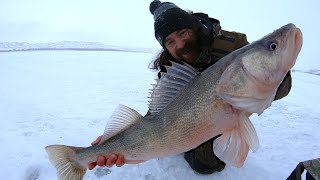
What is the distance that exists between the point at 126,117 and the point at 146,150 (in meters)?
0.28

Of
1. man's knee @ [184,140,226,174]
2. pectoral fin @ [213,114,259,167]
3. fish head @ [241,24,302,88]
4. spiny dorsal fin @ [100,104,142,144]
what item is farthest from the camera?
man's knee @ [184,140,226,174]

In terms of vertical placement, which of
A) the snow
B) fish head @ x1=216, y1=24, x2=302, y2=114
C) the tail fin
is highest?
fish head @ x1=216, y1=24, x2=302, y2=114

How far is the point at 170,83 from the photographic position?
2051 millimetres

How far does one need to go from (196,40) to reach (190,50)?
104 millimetres

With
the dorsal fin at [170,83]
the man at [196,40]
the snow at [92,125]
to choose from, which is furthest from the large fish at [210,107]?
the snow at [92,125]

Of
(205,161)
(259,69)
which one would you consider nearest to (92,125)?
(205,161)

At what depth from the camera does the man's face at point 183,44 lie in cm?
292

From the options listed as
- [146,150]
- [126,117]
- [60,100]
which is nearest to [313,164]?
[146,150]

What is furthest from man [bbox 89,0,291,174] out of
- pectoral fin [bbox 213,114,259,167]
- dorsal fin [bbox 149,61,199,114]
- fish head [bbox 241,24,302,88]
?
fish head [bbox 241,24,302,88]

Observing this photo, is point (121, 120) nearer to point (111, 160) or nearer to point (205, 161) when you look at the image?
point (111, 160)

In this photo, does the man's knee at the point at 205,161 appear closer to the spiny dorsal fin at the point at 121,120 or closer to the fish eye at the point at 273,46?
the spiny dorsal fin at the point at 121,120

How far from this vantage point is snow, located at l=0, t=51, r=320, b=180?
3.19m

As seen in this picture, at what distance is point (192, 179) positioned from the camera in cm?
312

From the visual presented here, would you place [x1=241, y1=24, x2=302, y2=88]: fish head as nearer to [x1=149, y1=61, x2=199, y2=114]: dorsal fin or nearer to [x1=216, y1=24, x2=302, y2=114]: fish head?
[x1=216, y1=24, x2=302, y2=114]: fish head
